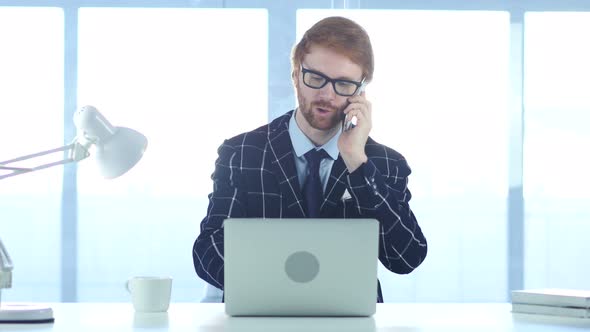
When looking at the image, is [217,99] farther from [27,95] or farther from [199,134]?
[27,95]

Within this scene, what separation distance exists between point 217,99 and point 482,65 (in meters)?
1.26

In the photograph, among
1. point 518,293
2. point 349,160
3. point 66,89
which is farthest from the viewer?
point 66,89

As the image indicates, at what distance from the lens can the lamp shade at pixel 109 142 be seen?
1987 millimetres

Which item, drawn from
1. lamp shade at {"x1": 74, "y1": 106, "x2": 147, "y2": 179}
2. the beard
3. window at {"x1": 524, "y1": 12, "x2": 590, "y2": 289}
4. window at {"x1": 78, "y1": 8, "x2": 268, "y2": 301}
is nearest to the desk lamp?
lamp shade at {"x1": 74, "y1": 106, "x2": 147, "y2": 179}

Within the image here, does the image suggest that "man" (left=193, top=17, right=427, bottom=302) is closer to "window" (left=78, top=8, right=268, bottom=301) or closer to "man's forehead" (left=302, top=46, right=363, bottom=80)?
"man's forehead" (left=302, top=46, right=363, bottom=80)

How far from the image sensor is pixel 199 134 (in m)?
4.39

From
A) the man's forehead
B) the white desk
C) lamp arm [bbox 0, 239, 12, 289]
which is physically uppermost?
the man's forehead

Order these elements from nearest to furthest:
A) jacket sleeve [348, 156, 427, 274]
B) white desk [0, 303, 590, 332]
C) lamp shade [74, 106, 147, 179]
A: white desk [0, 303, 590, 332], lamp shade [74, 106, 147, 179], jacket sleeve [348, 156, 427, 274]

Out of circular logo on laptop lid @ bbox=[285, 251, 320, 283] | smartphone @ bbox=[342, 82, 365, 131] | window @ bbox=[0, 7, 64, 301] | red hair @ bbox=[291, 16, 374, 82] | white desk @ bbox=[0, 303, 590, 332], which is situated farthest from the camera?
window @ bbox=[0, 7, 64, 301]

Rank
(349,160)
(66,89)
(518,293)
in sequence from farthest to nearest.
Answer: (66,89) → (349,160) → (518,293)

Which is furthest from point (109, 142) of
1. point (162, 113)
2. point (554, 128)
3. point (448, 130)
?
point (554, 128)

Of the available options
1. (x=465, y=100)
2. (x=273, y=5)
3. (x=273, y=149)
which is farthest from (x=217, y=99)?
(x=273, y=149)

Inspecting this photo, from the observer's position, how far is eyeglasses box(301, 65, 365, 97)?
2777 mm

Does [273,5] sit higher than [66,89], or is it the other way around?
→ [273,5]
